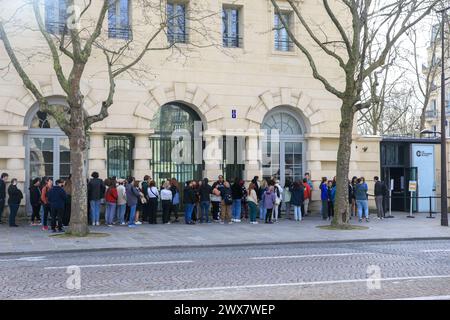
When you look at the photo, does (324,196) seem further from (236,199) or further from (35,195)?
(35,195)

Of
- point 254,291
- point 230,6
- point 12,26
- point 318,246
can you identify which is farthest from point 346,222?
point 12,26

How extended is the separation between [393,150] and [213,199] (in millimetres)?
9520

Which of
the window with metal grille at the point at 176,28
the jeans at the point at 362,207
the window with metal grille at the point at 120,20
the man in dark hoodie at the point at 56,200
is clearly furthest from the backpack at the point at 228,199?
the window with metal grille at the point at 120,20

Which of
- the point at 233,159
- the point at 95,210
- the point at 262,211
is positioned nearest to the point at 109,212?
Result: the point at 95,210

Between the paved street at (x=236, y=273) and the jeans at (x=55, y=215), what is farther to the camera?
the jeans at (x=55, y=215)

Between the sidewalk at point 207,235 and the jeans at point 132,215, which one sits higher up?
the jeans at point 132,215

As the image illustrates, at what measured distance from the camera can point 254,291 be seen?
9023mm

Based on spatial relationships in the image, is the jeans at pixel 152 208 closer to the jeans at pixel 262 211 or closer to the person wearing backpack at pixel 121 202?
the person wearing backpack at pixel 121 202

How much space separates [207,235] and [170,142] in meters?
6.60

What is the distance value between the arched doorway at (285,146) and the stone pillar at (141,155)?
507 centimetres

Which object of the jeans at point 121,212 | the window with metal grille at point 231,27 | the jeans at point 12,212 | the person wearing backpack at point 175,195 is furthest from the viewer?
the window with metal grille at point 231,27

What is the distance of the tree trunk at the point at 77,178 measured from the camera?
17.3m

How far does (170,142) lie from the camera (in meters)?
23.9

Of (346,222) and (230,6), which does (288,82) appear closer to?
(230,6)
